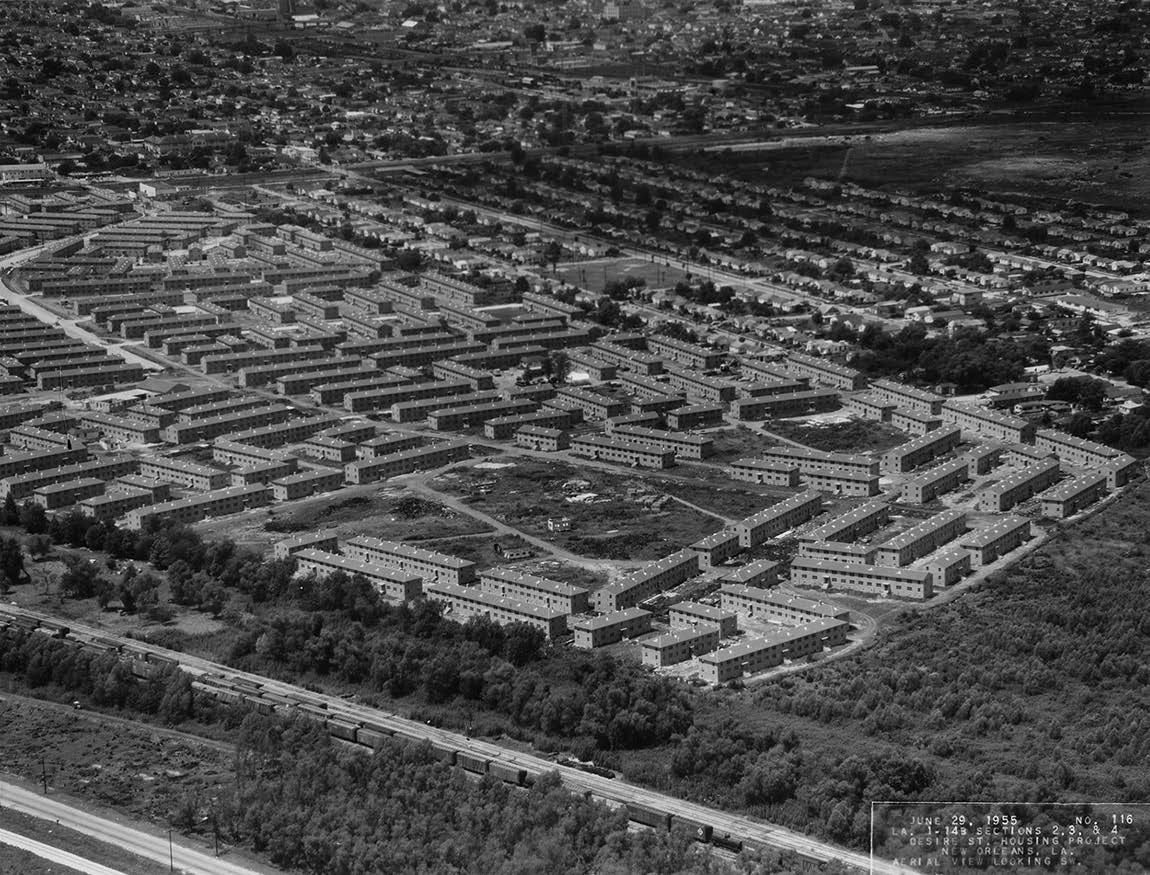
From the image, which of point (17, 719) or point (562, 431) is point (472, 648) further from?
point (562, 431)

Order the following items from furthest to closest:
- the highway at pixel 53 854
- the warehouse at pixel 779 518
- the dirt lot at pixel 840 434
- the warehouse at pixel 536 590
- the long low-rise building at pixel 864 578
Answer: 1. the dirt lot at pixel 840 434
2. the warehouse at pixel 779 518
3. the long low-rise building at pixel 864 578
4. the warehouse at pixel 536 590
5. the highway at pixel 53 854

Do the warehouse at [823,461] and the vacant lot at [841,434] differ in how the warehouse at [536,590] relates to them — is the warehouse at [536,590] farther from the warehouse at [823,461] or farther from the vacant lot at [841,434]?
the vacant lot at [841,434]

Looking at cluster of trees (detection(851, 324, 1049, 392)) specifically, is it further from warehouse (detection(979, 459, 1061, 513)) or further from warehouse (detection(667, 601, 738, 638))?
warehouse (detection(667, 601, 738, 638))

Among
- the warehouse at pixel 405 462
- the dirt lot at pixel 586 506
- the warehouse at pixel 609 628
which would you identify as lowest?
the warehouse at pixel 405 462

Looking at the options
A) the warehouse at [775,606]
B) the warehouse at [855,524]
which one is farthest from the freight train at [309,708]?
the warehouse at [855,524]

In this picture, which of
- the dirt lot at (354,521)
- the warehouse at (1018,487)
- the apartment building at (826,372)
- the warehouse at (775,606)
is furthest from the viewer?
the apartment building at (826,372)

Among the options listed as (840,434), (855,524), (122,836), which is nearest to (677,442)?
(840,434)

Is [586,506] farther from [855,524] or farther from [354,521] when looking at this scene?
[855,524]
